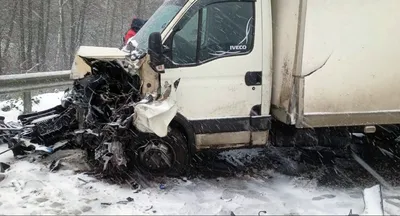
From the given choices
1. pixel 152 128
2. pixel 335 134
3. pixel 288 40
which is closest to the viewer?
pixel 152 128

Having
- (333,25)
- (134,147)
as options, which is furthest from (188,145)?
(333,25)

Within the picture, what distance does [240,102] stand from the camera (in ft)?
19.1

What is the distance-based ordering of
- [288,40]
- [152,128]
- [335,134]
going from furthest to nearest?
[335,134] → [288,40] → [152,128]

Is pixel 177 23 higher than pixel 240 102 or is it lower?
higher

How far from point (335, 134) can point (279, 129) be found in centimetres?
74

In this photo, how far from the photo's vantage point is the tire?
5789 mm

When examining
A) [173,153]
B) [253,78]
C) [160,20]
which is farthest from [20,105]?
[253,78]

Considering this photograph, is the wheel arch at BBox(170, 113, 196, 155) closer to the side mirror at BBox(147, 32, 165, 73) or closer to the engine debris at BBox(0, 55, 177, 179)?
the engine debris at BBox(0, 55, 177, 179)

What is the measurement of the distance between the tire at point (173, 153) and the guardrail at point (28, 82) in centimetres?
366

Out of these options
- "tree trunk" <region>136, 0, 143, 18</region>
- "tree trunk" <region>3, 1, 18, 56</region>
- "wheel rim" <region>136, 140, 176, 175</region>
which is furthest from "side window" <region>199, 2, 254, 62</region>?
"tree trunk" <region>136, 0, 143, 18</region>

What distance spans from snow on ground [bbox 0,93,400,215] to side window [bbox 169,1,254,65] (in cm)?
159

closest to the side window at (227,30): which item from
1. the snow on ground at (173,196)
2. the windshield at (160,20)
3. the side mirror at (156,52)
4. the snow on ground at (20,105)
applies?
the windshield at (160,20)

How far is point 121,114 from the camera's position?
5.75 metres

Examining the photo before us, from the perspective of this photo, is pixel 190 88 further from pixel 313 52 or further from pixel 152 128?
pixel 313 52
